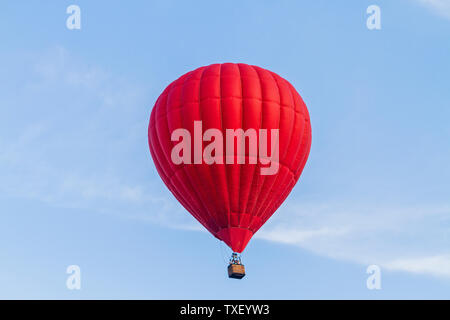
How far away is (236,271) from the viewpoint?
35812 mm

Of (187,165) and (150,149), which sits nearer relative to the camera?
(187,165)

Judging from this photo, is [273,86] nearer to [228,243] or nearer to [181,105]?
[181,105]

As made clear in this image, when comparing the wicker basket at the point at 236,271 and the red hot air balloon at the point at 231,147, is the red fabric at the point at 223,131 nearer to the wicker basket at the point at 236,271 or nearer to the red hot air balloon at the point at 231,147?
the red hot air balloon at the point at 231,147

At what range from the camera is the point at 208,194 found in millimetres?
37062

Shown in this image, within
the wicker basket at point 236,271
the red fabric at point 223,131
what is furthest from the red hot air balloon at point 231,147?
the wicker basket at point 236,271

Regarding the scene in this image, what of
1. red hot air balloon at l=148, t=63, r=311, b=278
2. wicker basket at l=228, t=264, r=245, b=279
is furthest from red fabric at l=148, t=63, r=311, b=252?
wicker basket at l=228, t=264, r=245, b=279

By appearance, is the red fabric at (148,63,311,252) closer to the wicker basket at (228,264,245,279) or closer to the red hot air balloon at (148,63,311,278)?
the red hot air balloon at (148,63,311,278)

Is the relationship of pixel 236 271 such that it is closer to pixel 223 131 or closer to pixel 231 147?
pixel 231 147

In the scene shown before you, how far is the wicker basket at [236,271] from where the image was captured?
1410 inches

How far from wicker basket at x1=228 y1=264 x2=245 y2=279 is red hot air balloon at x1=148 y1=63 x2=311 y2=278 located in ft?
2.80

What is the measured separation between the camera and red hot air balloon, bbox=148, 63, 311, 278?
36781mm

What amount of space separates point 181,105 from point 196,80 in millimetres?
1468

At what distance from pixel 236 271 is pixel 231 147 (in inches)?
206

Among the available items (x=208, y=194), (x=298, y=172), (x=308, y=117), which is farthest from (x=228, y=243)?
(x=308, y=117)
